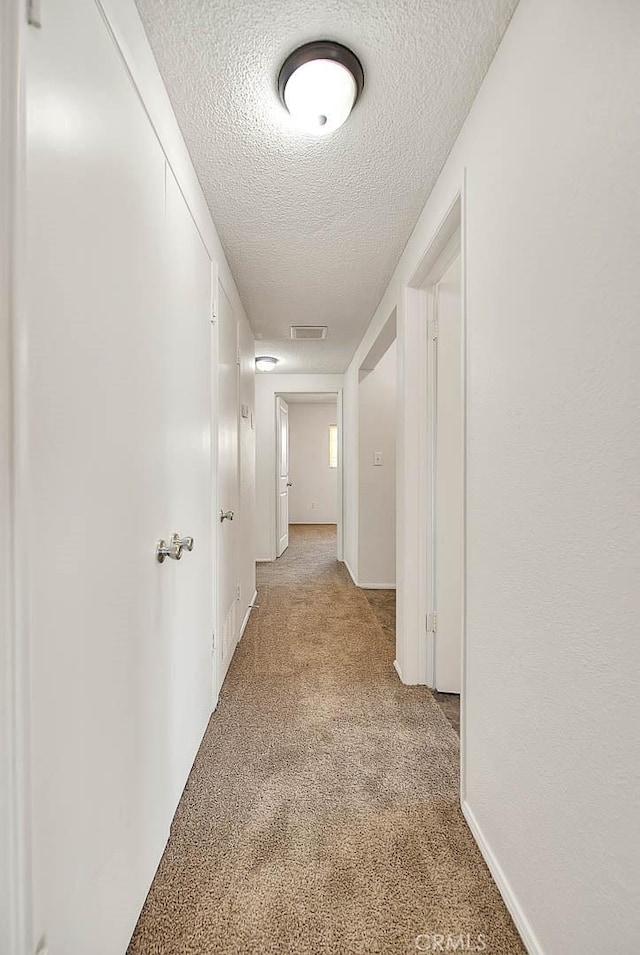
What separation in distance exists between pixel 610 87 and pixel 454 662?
94.3 inches

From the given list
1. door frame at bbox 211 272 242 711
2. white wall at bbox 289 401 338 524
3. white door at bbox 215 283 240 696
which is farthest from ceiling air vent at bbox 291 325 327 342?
white wall at bbox 289 401 338 524

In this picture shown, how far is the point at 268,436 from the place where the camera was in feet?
19.8

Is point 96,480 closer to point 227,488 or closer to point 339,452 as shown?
point 227,488

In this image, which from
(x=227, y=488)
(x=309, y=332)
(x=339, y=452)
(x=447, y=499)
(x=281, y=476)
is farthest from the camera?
(x=281, y=476)

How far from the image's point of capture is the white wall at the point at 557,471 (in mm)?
815

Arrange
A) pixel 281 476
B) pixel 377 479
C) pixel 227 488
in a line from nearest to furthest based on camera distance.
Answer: pixel 227 488 < pixel 377 479 < pixel 281 476

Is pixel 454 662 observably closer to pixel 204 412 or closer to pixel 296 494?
pixel 204 412

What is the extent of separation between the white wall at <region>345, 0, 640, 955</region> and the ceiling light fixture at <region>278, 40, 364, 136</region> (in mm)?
399

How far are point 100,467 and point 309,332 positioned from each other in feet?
11.4

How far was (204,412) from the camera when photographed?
2.11 meters

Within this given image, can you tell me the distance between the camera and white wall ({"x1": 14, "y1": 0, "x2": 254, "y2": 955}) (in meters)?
0.76

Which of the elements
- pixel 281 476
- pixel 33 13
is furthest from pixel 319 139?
A: pixel 281 476

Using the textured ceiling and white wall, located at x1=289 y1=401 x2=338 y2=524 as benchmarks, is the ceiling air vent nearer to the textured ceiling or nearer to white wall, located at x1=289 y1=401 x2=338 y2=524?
the textured ceiling

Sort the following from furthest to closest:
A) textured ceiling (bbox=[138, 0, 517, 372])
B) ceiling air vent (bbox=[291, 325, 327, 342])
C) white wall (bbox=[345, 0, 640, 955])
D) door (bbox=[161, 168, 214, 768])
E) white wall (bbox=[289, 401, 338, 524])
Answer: white wall (bbox=[289, 401, 338, 524]), ceiling air vent (bbox=[291, 325, 327, 342]), door (bbox=[161, 168, 214, 768]), textured ceiling (bbox=[138, 0, 517, 372]), white wall (bbox=[345, 0, 640, 955])
